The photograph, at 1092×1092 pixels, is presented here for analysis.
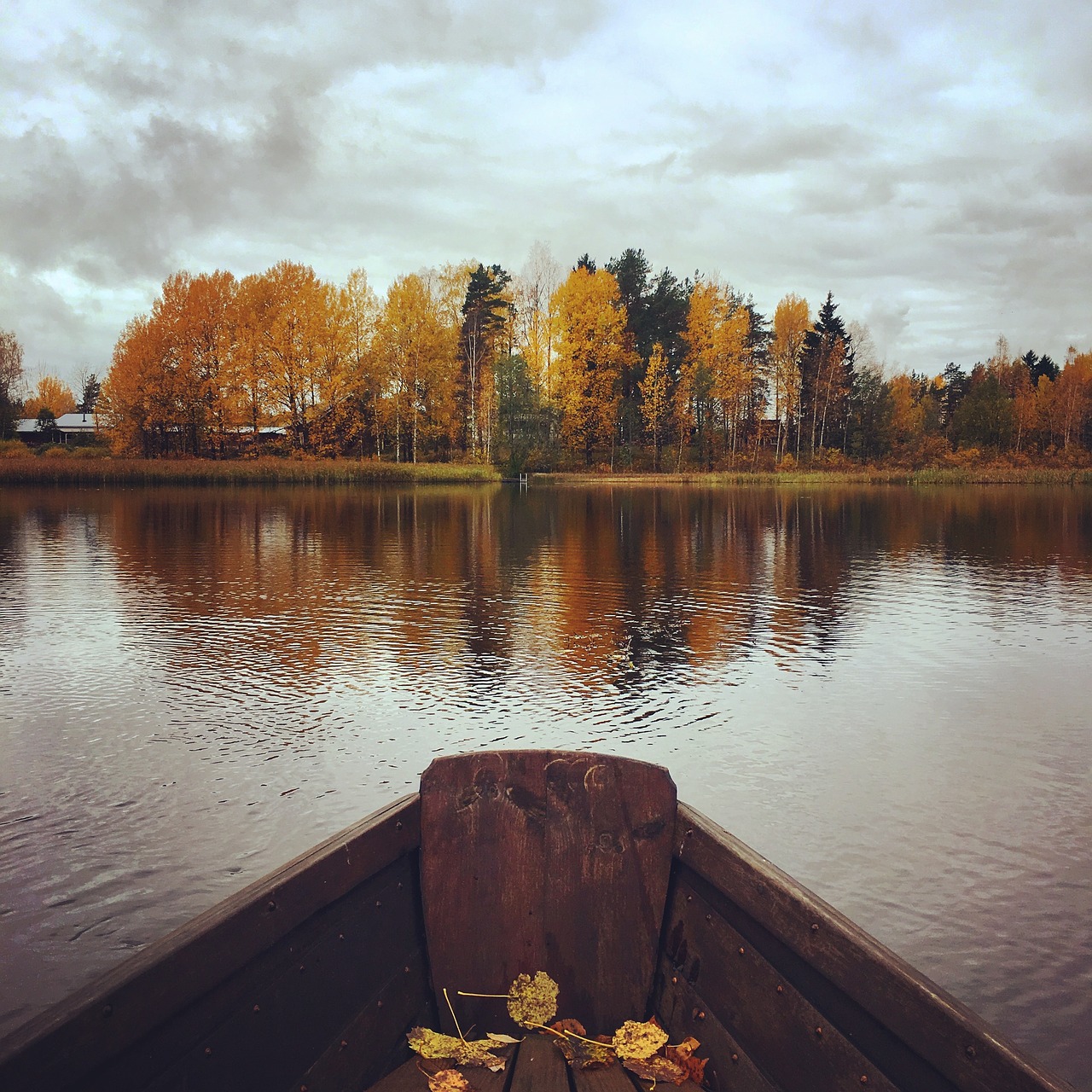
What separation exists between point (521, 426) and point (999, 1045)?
57.4 meters

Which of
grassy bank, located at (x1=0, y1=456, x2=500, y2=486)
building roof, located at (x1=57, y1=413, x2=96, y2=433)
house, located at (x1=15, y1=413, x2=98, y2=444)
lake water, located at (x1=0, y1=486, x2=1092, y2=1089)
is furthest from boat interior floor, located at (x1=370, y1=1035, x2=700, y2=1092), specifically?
building roof, located at (x1=57, y1=413, x2=96, y2=433)

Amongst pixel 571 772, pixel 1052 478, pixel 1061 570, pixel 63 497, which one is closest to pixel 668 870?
pixel 571 772

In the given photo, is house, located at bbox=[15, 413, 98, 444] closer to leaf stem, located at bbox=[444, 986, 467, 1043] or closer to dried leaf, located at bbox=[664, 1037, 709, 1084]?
leaf stem, located at bbox=[444, 986, 467, 1043]

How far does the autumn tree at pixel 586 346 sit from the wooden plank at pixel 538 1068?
60.4m

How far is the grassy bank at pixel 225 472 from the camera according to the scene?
51156 mm

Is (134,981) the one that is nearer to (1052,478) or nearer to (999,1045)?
(999,1045)

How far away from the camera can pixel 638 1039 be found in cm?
309

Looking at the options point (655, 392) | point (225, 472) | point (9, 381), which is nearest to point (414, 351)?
point (225, 472)

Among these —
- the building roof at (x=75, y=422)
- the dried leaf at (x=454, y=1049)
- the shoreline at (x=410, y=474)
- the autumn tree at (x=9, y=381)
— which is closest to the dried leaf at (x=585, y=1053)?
the dried leaf at (x=454, y=1049)

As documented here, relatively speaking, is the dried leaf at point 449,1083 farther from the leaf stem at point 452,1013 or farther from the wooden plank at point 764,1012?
the wooden plank at point 764,1012

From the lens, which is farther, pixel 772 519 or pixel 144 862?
pixel 772 519

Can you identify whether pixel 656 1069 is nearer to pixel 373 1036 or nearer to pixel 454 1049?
pixel 454 1049

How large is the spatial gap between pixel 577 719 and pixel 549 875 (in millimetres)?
4740

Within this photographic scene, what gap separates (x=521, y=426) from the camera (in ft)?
193
